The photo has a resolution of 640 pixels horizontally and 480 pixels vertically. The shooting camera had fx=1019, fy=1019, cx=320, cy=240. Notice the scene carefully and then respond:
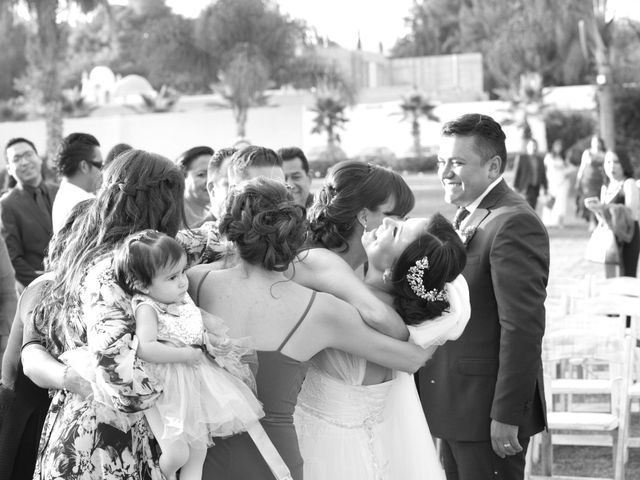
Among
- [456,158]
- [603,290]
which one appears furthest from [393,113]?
[456,158]

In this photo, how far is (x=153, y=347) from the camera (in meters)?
2.72

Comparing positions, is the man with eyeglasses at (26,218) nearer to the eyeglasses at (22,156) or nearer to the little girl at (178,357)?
the eyeglasses at (22,156)

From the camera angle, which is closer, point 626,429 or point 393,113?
point 626,429

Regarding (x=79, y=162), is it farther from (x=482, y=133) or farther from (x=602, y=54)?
(x=602, y=54)

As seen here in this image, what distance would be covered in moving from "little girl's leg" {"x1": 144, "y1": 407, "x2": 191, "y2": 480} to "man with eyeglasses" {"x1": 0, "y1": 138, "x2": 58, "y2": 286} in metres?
4.79

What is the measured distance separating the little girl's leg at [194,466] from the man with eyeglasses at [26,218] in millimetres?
4782

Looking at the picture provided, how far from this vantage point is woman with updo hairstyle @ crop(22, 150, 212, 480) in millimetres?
2787

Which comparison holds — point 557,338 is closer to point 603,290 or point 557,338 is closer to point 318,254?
point 603,290

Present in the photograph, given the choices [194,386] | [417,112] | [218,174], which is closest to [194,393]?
[194,386]

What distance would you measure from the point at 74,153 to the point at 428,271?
3569mm

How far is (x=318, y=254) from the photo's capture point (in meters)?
3.15

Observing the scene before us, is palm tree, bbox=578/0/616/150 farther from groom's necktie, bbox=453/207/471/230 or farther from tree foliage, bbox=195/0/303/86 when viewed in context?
groom's necktie, bbox=453/207/471/230

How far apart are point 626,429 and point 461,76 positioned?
54435 mm

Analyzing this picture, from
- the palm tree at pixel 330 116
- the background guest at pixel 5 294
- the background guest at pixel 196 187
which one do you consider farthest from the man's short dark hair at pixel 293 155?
the palm tree at pixel 330 116
